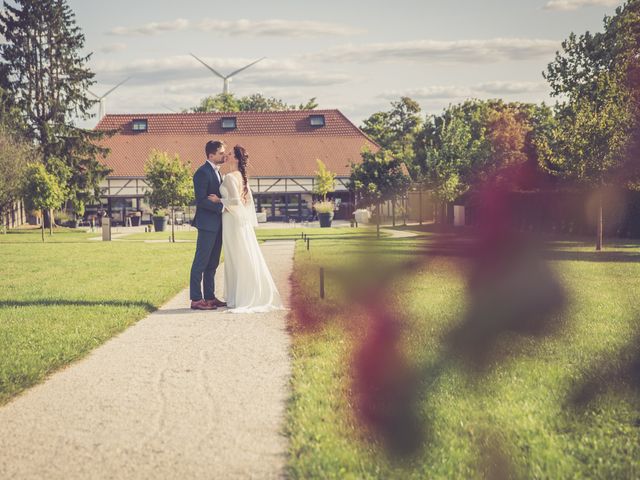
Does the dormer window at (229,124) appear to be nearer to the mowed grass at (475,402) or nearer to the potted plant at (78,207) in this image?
the potted plant at (78,207)

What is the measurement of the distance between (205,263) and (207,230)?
439mm

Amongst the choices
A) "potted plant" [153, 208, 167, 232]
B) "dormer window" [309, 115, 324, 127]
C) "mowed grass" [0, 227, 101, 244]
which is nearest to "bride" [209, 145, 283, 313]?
"mowed grass" [0, 227, 101, 244]

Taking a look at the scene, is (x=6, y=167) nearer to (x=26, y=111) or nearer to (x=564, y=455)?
(x=26, y=111)

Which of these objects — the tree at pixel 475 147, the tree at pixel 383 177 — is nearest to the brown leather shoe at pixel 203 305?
the tree at pixel 475 147

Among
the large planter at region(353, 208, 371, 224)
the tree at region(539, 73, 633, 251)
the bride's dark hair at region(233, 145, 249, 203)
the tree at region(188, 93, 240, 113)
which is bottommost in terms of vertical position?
the large planter at region(353, 208, 371, 224)

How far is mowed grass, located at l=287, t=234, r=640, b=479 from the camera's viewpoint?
264cm

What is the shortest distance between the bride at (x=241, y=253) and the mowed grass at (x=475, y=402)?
4.32 meters

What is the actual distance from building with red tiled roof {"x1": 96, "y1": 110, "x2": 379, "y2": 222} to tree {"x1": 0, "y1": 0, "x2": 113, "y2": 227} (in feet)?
19.0

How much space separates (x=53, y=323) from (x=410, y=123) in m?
77.6

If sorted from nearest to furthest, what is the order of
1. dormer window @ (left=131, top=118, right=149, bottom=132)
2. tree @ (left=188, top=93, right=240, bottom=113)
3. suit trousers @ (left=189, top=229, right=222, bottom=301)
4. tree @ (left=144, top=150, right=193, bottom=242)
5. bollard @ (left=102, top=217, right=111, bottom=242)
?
suit trousers @ (left=189, top=229, right=222, bottom=301) < bollard @ (left=102, top=217, right=111, bottom=242) < tree @ (left=144, top=150, right=193, bottom=242) < dormer window @ (left=131, top=118, right=149, bottom=132) < tree @ (left=188, top=93, right=240, bottom=113)

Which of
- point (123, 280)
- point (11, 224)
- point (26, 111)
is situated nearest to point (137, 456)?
point (123, 280)

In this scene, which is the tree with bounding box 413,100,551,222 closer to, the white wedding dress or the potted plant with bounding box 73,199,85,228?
the white wedding dress

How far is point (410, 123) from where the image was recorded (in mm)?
85188

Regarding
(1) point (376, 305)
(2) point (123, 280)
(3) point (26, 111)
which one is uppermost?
(3) point (26, 111)
